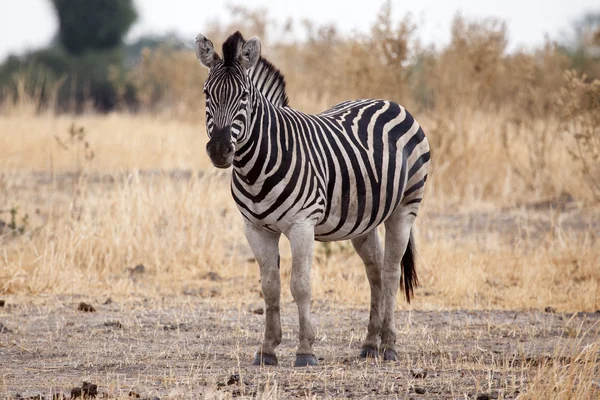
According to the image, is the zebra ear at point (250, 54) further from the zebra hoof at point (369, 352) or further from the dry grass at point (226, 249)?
the dry grass at point (226, 249)

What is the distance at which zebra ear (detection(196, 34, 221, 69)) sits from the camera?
549cm

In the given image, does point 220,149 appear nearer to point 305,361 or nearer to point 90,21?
point 305,361

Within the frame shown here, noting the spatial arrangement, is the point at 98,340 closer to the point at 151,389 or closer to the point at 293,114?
the point at 151,389

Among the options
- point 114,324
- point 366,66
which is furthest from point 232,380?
point 366,66

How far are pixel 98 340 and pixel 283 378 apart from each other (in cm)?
186

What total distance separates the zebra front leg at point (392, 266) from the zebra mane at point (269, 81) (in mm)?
1191

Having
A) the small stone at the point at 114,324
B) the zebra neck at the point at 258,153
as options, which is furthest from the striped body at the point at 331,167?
the small stone at the point at 114,324

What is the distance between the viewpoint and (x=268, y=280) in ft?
18.8

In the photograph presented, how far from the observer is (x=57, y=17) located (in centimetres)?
4581

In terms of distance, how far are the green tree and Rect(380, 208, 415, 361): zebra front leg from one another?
4083cm

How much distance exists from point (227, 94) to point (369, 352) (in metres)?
2.09

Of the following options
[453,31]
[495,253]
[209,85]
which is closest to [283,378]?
[209,85]

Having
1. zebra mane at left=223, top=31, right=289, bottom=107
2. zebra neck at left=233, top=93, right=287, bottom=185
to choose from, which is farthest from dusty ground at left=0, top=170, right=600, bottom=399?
zebra mane at left=223, top=31, right=289, bottom=107

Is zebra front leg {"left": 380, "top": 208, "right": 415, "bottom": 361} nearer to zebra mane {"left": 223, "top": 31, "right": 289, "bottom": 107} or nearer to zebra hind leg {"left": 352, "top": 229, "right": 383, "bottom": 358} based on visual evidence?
zebra hind leg {"left": 352, "top": 229, "right": 383, "bottom": 358}
